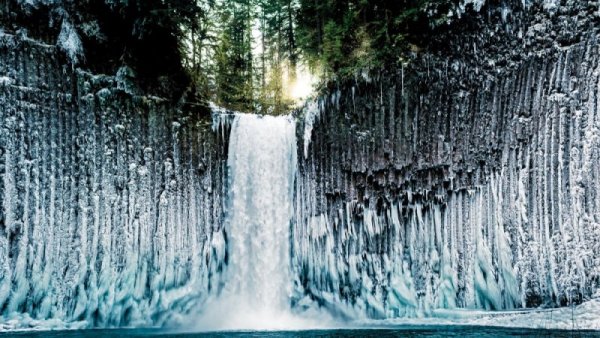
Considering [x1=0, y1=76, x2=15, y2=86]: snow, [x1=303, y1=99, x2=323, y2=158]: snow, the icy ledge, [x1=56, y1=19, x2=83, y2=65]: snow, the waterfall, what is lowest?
the icy ledge

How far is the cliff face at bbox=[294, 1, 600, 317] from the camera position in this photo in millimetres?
11820

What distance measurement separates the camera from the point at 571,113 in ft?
39.2

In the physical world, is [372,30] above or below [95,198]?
above

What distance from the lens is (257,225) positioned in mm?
15930

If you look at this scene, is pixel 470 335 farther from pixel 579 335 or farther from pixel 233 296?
pixel 233 296

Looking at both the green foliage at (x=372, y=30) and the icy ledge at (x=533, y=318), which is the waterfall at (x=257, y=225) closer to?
the green foliage at (x=372, y=30)

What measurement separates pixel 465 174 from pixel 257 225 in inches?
238

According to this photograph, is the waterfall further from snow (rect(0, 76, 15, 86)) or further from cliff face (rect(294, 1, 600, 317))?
snow (rect(0, 76, 15, 86))

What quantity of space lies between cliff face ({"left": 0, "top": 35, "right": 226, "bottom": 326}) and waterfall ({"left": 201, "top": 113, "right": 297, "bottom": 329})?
58cm

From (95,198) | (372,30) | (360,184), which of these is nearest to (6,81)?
(95,198)

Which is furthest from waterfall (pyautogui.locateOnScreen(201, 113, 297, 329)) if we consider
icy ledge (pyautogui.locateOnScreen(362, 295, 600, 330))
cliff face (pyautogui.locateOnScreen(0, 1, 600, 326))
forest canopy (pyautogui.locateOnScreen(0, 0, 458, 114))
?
icy ledge (pyautogui.locateOnScreen(362, 295, 600, 330))

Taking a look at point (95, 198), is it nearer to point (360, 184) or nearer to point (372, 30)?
point (360, 184)

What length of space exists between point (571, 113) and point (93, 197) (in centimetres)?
1187

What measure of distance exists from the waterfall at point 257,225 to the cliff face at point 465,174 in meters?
0.52
